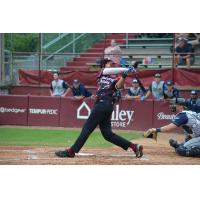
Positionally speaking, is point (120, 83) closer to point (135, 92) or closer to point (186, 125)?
point (186, 125)

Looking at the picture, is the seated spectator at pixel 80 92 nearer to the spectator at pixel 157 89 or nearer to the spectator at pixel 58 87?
the spectator at pixel 58 87

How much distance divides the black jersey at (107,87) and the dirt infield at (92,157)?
43.0 inches

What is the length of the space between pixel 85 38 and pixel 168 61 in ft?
12.4

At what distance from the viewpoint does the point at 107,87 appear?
31.3 feet

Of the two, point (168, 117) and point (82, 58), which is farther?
point (82, 58)

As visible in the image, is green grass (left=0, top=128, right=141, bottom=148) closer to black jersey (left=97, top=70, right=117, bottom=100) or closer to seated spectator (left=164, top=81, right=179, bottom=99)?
seated spectator (left=164, top=81, right=179, bottom=99)

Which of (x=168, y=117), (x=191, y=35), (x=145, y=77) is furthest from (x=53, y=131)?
(x=191, y=35)

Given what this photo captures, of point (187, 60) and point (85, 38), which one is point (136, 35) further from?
point (187, 60)

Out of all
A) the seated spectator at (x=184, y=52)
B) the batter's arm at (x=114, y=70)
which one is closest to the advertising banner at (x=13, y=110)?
A: the seated spectator at (x=184, y=52)

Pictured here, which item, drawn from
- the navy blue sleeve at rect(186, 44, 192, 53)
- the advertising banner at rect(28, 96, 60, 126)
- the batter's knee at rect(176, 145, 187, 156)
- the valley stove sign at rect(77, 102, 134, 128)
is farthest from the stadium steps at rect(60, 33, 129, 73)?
the batter's knee at rect(176, 145, 187, 156)

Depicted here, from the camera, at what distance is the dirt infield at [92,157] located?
932 centimetres

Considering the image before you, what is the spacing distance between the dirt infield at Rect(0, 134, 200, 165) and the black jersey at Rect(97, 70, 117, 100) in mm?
1093

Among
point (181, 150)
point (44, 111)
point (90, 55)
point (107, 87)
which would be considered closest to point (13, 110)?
point (44, 111)

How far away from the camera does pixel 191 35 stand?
2011 centimetres
